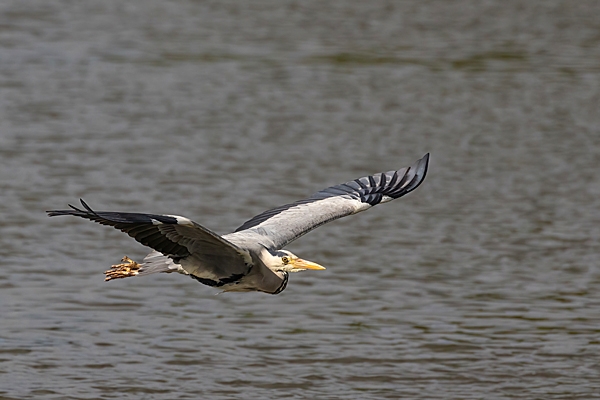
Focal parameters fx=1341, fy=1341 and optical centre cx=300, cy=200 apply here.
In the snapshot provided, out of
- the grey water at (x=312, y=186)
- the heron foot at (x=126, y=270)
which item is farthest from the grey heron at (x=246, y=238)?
the grey water at (x=312, y=186)

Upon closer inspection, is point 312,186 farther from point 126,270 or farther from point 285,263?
point 126,270

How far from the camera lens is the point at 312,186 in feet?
57.0

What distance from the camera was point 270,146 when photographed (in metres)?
19.4

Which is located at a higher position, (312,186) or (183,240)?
(312,186)

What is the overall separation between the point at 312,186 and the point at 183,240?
323 inches

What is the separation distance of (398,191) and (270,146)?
8343 millimetres

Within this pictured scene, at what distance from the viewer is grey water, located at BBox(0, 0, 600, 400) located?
39.2 ft

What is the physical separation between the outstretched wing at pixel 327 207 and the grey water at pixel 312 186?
149 cm

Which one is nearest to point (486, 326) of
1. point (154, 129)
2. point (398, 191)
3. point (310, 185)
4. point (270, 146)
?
point (398, 191)

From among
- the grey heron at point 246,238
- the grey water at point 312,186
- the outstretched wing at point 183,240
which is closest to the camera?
the outstretched wing at point 183,240

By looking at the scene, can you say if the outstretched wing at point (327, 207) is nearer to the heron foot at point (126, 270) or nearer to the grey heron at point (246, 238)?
the grey heron at point (246, 238)

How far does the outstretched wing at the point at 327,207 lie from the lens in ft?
34.3

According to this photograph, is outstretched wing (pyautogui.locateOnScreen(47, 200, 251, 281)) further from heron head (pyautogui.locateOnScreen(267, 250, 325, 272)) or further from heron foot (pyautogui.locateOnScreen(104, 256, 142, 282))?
heron foot (pyautogui.locateOnScreen(104, 256, 142, 282))

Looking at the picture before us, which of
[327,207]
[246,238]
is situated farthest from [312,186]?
[246,238]
